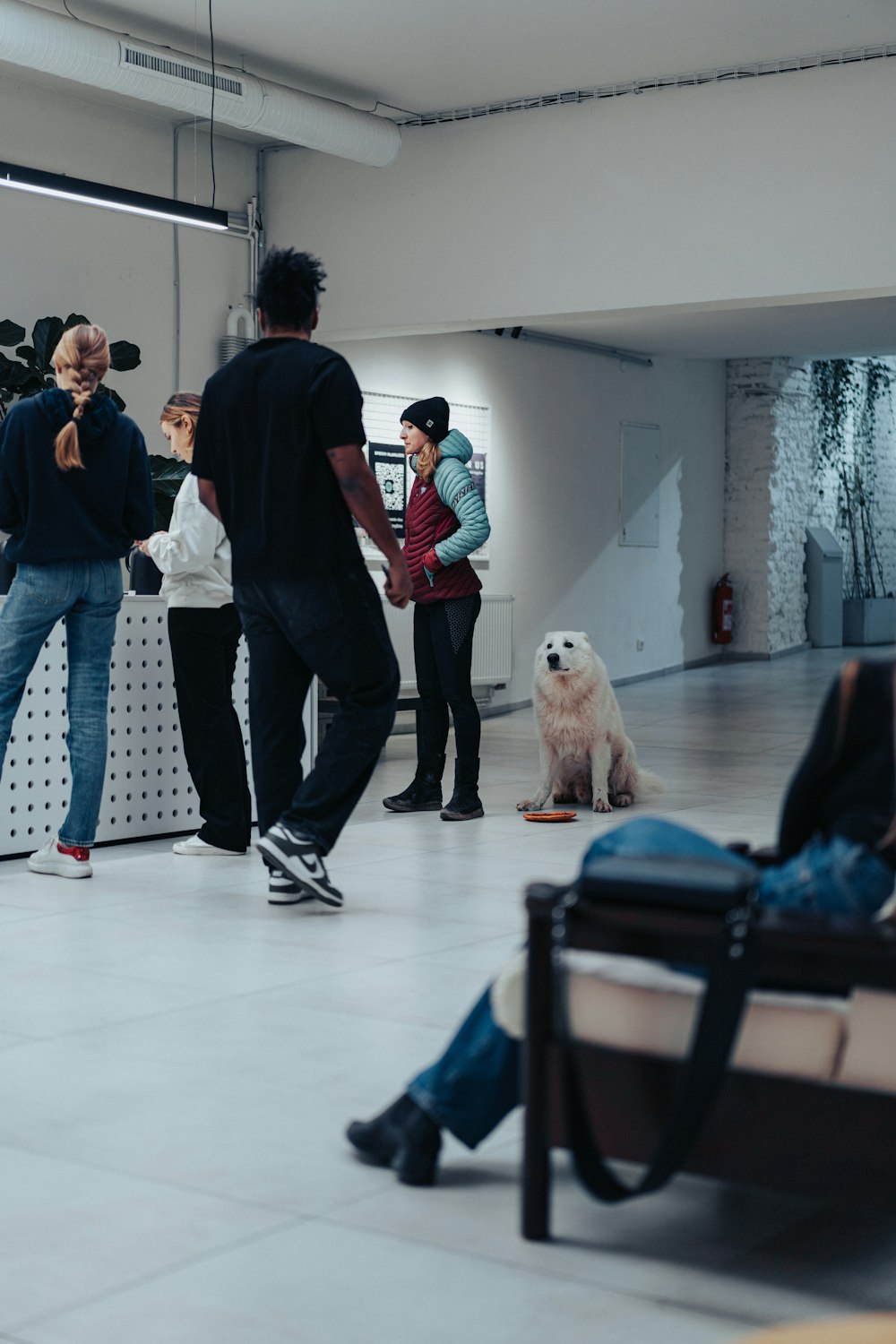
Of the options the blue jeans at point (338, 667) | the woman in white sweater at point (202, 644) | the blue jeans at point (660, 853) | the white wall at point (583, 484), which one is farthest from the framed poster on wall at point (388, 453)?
the blue jeans at point (660, 853)

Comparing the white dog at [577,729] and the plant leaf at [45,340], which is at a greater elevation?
the plant leaf at [45,340]

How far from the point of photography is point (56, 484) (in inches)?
185

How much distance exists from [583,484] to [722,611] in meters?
3.17

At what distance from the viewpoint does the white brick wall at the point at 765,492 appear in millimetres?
15523

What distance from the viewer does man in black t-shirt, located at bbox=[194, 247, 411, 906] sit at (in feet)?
13.7

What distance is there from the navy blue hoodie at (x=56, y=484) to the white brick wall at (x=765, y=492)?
11541 mm

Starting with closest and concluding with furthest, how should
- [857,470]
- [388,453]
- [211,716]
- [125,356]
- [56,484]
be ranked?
[56,484], [211,716], [125,356], [388,453], [857,470]

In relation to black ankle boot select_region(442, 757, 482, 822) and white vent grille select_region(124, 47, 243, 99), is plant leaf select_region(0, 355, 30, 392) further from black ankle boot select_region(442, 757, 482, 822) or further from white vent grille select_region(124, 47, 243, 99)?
black ankle boot select_region(442, 757, 482, 822)

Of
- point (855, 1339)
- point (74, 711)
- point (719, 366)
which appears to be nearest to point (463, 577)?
point (74, 711)

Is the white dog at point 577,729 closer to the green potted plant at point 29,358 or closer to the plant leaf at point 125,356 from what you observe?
the green potted plant at point 29,358

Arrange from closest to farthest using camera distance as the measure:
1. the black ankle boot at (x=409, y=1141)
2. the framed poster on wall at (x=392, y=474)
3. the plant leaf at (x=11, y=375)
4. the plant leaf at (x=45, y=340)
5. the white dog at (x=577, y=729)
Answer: the black ankle boot at (x=409, y=1141) → the white dog at (x=577, y=729) → the plant leaf at (x=11, y=375) → the plant leaf at (x=45, y=340) → the framed poster on wall at (x=392, y=474)

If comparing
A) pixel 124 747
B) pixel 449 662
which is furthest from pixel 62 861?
pixel 449 662

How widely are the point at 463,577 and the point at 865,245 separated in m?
2.90

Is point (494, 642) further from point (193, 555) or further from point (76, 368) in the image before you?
point (76, 368)
